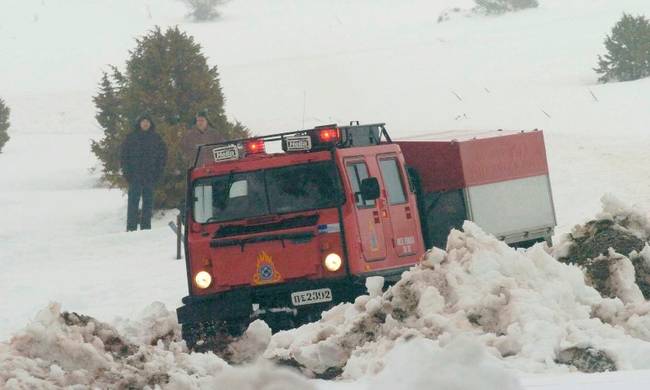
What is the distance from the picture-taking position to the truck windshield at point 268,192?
13.7 meters

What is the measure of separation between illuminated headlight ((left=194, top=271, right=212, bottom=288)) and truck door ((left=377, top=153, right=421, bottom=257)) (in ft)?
5.99

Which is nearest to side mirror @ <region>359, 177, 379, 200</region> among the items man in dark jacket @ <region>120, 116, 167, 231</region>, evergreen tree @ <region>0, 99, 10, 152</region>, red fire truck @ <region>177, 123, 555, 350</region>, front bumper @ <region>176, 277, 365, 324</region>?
red fire truck @ <region>177, 123, 555, 350</region>

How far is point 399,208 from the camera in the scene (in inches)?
564

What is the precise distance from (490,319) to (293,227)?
334 centimetres

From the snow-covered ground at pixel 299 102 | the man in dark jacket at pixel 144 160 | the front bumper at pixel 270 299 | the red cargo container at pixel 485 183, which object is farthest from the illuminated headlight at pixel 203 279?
the man in dark jacket at pixel 144 160

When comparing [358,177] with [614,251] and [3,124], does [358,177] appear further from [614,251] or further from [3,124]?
[3,124]

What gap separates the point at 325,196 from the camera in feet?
44.8

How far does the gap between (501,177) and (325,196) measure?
339 centimetres

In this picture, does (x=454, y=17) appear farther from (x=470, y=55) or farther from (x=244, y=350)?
(x=244, y=350)

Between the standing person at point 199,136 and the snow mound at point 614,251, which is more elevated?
the standing person at point 199,136

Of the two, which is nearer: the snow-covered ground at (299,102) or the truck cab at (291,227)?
the truck cab at (291,227)

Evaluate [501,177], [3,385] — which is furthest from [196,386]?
[501,177]

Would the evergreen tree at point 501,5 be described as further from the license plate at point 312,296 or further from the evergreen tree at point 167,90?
the license plate at point 312,296

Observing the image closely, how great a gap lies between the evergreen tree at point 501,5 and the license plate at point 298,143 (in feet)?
191
